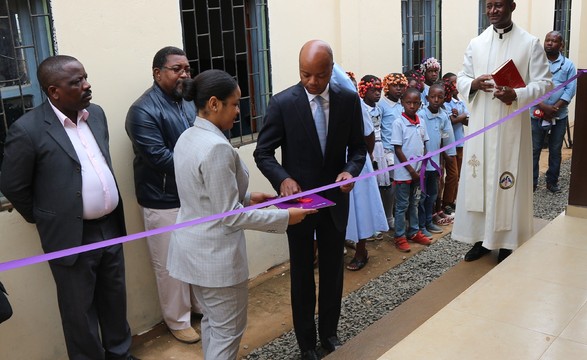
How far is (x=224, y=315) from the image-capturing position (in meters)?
3.16

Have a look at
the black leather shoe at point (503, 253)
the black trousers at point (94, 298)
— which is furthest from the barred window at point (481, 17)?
the black trousers at point (94, 298)

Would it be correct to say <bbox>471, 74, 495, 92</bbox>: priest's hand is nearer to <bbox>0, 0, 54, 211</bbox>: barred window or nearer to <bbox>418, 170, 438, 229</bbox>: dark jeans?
<bbox>418, 170, 438, 229</bbox>: dark jeans

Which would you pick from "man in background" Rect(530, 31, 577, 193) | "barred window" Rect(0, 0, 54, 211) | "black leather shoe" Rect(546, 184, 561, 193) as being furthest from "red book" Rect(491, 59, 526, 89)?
"black leather shoe" Rect(546, 184, 561, 193)

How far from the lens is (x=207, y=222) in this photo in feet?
9.93

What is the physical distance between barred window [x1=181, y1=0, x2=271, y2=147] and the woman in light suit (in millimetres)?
2249

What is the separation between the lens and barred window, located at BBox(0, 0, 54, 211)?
3.98m

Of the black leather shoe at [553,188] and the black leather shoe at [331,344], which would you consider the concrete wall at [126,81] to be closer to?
the black leather shoe at [331,344]

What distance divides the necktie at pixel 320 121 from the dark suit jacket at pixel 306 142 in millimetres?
35

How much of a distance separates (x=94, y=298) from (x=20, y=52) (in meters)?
1.69

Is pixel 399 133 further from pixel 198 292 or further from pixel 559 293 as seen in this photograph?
pixel 198 292

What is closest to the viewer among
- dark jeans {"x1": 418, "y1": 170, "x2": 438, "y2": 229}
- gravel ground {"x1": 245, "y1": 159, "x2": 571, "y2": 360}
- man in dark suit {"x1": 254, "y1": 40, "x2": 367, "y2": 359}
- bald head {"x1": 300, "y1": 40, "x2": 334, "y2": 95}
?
bald head {"x1": 300, "y1": 40, "x2": 334, "y2": 95}

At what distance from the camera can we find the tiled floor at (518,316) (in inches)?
123

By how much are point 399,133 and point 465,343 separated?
3180mm

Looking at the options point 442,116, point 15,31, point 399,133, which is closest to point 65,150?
point 15,31
